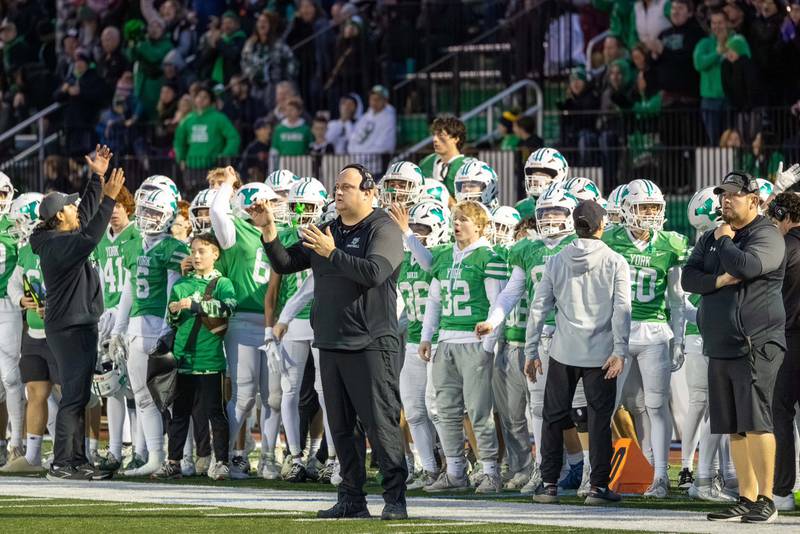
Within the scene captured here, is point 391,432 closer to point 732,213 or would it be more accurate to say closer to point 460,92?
point 732,213

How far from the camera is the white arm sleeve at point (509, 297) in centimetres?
1223

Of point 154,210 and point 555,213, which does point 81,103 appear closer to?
point 154,210

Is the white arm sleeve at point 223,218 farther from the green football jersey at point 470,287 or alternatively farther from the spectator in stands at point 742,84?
the spectator in stands at point 742,84

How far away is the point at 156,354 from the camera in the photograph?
13.4 meters

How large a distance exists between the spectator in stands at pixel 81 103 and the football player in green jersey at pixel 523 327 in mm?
11946

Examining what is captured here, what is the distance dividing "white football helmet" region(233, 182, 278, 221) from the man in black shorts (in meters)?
4.02

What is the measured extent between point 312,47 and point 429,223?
990 centimetres

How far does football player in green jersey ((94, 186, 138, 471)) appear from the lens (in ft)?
46.3

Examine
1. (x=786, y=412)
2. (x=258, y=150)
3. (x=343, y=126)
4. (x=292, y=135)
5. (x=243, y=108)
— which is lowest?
(x=786, y=412)

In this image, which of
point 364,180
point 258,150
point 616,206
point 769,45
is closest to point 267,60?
point 258,150

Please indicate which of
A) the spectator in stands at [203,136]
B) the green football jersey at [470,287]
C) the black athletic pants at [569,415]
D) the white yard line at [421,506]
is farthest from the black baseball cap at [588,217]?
the spectator in stands at [203,136]

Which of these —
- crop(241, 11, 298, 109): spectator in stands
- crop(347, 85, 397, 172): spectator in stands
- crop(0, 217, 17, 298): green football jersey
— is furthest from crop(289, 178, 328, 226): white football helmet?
crop(241, 11, 298, 109): spectator in stands

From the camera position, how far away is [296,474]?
520 inches

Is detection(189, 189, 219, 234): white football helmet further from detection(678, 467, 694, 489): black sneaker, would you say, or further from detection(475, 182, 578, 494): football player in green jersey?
detection(678, 467, 694, 489): black sneaker
